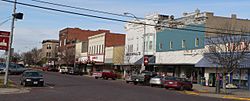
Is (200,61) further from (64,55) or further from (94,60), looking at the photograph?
(64,55)

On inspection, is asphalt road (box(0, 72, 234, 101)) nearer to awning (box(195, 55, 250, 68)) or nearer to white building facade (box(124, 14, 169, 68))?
awning (box(195, 55, 250, 68))

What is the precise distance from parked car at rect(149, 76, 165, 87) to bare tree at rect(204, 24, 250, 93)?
558 cm

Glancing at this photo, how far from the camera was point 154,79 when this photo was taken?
1775 inches

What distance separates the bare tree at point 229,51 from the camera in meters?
35.7

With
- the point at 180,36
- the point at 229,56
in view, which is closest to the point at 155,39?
the point at 180,36

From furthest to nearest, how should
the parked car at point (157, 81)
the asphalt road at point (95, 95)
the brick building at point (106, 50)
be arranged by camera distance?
1. the brick building at point (106, 50)
2. the parked car at point (157, 81)
3. the asphalt road at point (95, 95)

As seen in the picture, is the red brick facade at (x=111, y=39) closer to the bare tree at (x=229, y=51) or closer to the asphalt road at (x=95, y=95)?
the bare tree at (x=229, y=51)

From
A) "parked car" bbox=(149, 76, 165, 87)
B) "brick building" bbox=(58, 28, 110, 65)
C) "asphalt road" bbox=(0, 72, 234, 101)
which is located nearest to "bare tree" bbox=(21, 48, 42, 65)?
"brick building" bbox=(58, 28, 110, 65)

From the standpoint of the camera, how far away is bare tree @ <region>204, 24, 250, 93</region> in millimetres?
35688

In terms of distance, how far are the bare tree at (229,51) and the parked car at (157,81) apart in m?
5.58

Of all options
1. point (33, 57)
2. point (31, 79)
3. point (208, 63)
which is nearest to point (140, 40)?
point (208, 63)

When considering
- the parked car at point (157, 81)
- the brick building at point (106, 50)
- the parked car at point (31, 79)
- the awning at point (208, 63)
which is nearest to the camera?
the parked car at point (31, 79)

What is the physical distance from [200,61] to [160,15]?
623 inches

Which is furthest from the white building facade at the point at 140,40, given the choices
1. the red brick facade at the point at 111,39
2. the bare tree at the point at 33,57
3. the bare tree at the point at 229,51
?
the bare tree at the point at 33,57
